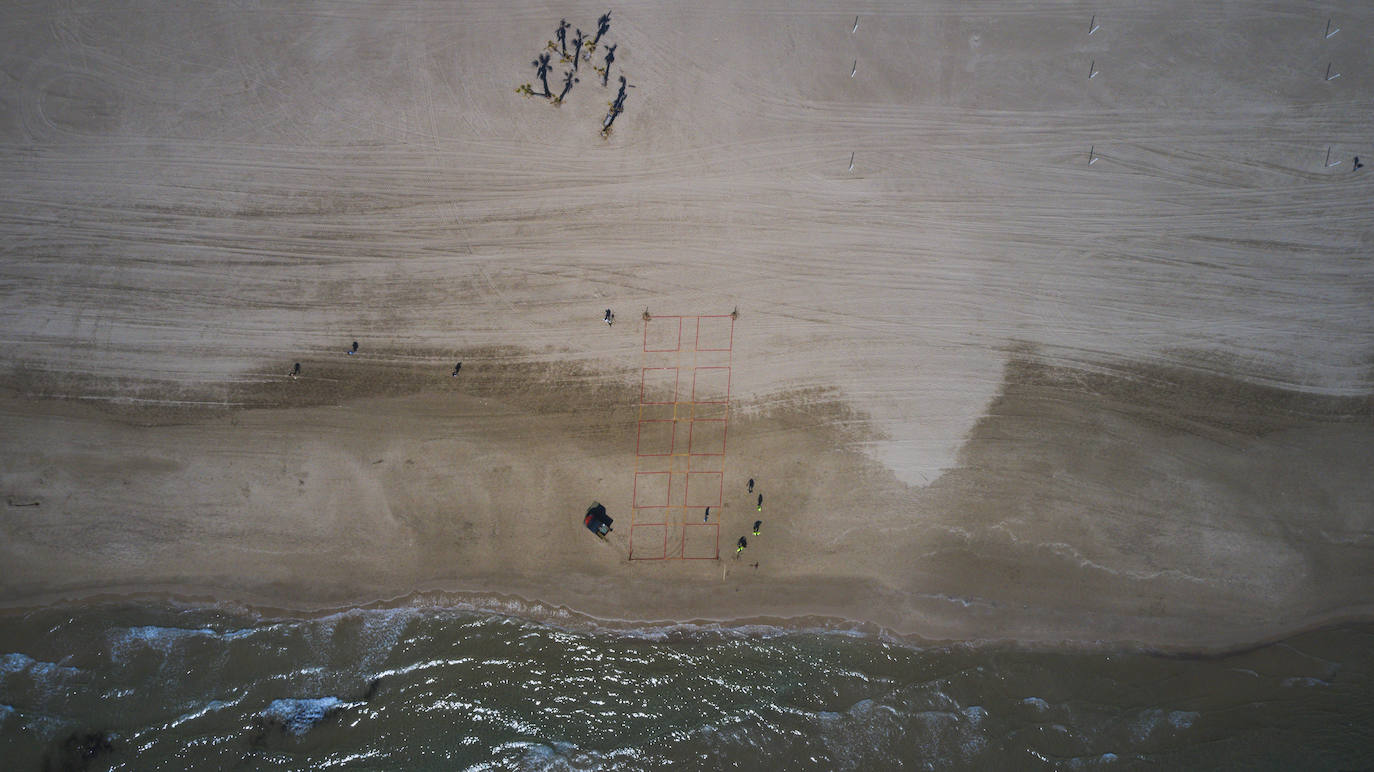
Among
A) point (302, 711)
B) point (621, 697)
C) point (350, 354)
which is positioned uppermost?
point (350, 354)

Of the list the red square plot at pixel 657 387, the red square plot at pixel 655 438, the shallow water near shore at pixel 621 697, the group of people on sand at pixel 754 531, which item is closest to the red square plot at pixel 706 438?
the red square plot at pixel 655 438

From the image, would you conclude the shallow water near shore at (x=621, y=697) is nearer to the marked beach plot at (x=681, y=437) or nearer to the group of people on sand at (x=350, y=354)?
the marked beach plot at (x=681, y=437)

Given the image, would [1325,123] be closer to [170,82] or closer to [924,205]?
[924,205]

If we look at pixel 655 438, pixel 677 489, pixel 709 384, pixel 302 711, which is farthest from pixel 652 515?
pixel 302 711

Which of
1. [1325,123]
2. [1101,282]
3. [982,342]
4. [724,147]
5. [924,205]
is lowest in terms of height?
[982,342]

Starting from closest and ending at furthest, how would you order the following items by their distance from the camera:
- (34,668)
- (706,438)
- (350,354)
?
1. (34,668)
2. (350,354)
3. (706,438)

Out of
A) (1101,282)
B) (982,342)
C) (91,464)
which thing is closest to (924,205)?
(982,342)

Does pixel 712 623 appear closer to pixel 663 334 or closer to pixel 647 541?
pixel 647 541

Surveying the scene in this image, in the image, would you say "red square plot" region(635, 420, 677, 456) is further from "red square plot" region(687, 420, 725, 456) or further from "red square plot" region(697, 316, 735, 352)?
"red square plot" region(697, 316, 735, 352)
